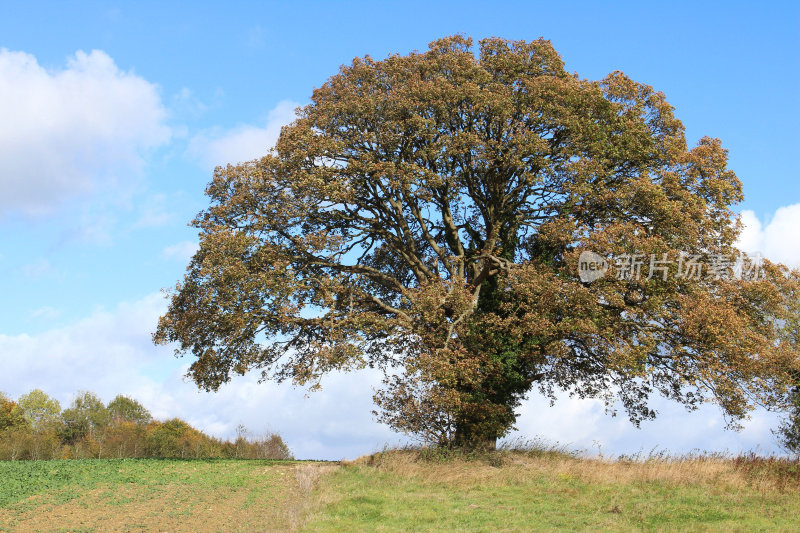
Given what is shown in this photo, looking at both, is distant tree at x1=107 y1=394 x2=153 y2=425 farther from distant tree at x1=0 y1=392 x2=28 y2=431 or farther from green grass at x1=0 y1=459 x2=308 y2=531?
green grass at x1=0 y1=459 x2=308 y2=531

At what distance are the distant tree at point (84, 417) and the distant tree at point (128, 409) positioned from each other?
10.8 feet

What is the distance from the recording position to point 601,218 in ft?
82.0

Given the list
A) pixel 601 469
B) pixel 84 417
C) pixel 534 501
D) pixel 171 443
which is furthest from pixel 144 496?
pixel 84 417

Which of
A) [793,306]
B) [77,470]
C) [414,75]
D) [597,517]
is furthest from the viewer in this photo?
[793,306]

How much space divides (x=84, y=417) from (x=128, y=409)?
8171mm

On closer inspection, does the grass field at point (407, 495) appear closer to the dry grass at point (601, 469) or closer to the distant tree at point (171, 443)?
the dry grass at point (601, 469)

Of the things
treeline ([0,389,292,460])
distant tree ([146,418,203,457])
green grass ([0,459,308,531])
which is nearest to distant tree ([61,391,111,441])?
treeline ([0,389,292,460])

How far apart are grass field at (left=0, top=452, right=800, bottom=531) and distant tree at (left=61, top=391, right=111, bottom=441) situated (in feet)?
86.3

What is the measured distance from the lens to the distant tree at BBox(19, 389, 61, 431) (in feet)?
173

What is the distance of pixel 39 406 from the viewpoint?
53938 millimetres

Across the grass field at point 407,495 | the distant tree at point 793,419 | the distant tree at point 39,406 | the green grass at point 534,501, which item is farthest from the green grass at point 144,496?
the distant tree at point 39,406

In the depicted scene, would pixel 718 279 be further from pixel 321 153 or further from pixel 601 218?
pixel 321 153

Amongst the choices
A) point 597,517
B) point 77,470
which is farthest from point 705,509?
point 77,470

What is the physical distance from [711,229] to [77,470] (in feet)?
74.8
